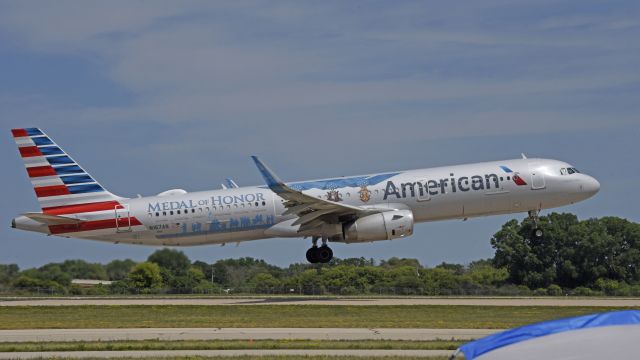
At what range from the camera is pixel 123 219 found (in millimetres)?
46438

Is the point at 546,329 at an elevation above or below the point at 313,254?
below

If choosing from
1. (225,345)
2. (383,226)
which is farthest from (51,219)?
(225,345)

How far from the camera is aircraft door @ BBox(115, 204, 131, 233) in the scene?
46406 millimetres

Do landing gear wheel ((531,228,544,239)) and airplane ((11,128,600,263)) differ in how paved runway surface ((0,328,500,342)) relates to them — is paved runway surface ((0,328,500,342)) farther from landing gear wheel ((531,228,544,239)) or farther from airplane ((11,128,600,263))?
landing gear wheel ((531,228,544,239))

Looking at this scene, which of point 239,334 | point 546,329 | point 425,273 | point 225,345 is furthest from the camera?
point 425,273

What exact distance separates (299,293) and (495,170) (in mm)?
14654

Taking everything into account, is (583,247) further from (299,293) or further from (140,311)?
(140,311)

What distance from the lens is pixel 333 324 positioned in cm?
3191

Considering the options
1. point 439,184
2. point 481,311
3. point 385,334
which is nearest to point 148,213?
point 439,184

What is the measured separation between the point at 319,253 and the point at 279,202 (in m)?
3.04

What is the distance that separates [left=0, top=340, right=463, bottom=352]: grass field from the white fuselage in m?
19.7

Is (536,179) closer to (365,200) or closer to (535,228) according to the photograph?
(535,228)

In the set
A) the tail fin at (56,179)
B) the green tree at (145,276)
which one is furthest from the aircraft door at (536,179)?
the green tree at (145,276)

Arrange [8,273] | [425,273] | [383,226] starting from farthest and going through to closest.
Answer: [8,273]
[425,273]
[383,226]
